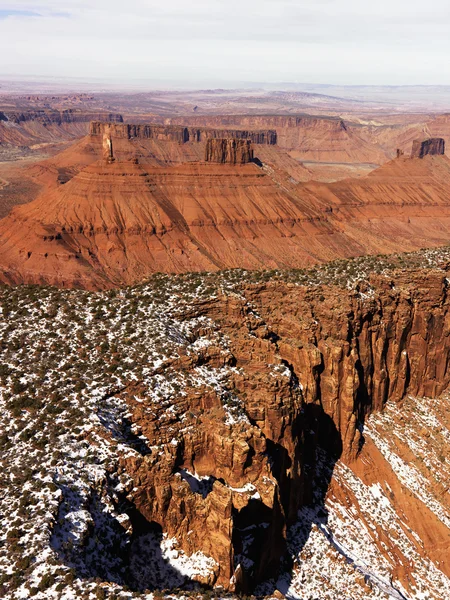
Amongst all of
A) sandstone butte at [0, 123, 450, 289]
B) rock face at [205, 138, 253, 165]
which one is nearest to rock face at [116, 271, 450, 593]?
sandstone butte at [0, 123, 450, 289]

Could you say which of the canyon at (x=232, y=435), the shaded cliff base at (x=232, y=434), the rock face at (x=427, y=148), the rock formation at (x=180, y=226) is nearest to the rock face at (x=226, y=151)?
the rock formation at (x=180, y=226)

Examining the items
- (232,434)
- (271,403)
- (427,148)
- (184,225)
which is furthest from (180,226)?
(427,148)

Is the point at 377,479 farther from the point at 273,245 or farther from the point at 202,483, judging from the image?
the point at 273,245

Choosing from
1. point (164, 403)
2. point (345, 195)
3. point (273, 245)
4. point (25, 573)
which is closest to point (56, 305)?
point (164, 403)

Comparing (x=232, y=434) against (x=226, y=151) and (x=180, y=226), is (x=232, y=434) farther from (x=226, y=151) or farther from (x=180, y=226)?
(x=226, y=151)

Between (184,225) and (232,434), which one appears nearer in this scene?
(232,434)

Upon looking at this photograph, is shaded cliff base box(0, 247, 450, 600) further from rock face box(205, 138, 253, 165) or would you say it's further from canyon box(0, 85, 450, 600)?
rock face box(205, 138, 253, 165)

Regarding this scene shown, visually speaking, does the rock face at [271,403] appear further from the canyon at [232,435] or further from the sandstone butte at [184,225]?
the sandstone butte at [184,225]
